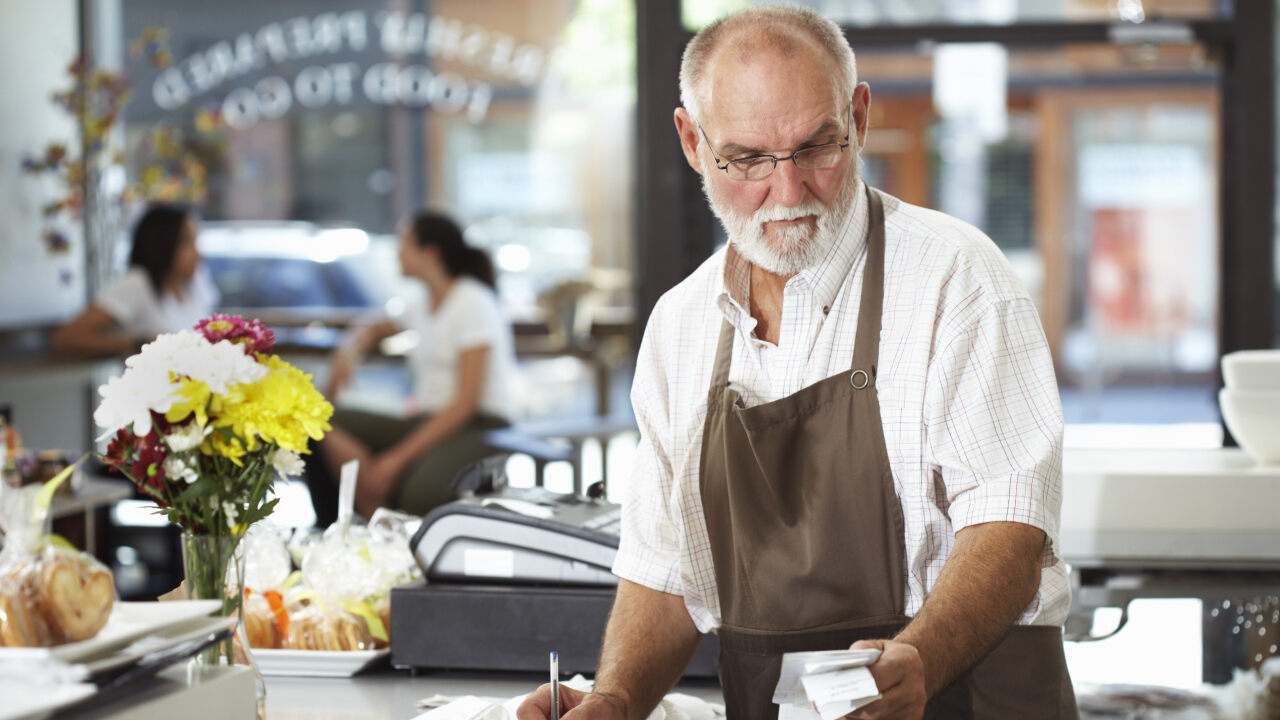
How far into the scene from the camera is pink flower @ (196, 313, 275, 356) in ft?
4.34

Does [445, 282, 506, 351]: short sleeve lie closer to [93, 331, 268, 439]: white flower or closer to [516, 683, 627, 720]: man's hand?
[516, 683, 627, 720]: man's hand

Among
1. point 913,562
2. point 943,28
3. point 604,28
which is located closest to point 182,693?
point 913,562

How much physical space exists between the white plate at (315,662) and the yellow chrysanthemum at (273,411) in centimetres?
48

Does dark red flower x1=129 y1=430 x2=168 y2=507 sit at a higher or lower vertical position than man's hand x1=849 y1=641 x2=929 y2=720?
higher

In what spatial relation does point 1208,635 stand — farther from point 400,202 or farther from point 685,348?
point 400,202

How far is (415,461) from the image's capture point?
4777 millimetres

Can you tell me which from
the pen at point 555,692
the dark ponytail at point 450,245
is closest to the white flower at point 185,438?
the pen at point 555,692

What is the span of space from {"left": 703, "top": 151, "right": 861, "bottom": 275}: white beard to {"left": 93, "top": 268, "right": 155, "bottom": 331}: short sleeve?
446cm

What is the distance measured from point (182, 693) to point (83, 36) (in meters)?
5.95

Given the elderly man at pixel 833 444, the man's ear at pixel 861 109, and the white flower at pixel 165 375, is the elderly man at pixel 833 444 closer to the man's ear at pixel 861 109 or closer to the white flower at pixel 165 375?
the man's ear at pixel 861 109

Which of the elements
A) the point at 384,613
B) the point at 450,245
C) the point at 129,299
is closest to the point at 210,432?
the point at 384,613

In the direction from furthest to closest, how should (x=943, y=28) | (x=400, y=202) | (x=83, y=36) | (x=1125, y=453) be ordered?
(x=400, y=202) < (x=83, y=36) < (x=943, y=28) < (x=1125, y=453)

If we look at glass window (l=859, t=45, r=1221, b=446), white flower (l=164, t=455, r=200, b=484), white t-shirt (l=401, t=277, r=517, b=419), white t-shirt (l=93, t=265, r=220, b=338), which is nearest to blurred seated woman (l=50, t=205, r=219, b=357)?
white t-shirt (l=93, t=265, r=220, b=338)

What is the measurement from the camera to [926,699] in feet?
4.10
